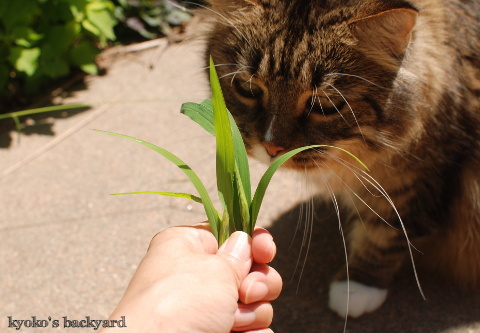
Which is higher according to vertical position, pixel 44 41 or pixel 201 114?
pixel 201 114

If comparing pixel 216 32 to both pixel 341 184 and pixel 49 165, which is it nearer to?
pixel 341 184

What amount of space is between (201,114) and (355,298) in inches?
37.7

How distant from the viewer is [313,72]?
4.58ft

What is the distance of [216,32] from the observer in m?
1.69

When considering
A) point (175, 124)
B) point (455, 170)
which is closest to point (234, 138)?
point (455, 170)

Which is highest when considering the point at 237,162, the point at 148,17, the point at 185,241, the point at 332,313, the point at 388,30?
the point at 388,30

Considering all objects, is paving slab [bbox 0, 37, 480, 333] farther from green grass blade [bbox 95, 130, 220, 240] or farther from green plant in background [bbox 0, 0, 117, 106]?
green grass blade [bbox 95, 130, 220, 240]

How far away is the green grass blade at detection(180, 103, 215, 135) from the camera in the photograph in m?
1.16

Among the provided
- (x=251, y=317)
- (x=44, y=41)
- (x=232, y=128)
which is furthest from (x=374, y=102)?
(x=44, y=41)

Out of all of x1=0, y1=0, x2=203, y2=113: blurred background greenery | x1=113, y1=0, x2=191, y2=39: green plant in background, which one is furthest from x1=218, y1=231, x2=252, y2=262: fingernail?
x1=113, y1=0, x2=191, y2=39: green plant in background

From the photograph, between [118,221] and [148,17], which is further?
[148,17]

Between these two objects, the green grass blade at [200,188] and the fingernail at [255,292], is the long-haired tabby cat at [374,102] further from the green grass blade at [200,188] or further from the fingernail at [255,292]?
the fingernail at [255,292]

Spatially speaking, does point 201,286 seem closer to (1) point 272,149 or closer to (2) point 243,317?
(2) point 243,317

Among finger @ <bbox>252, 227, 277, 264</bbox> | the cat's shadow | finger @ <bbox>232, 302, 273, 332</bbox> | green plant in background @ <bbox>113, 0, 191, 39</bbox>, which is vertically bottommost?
the cat's shadow
